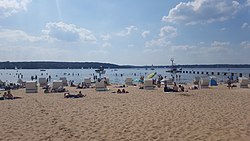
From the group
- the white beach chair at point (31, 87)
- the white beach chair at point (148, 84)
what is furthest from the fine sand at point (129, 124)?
the white beach chair at point (148, 84)

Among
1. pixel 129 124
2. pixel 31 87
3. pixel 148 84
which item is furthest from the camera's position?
pixel 148 84

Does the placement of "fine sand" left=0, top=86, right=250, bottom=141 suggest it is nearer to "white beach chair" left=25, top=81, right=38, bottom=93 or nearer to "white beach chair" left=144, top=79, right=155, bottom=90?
"white beach chair" left=25, top=81, right=38, bottom=93

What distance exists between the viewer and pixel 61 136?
25.3 feet

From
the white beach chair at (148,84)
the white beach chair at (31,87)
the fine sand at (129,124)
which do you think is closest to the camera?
the fine sand at (129,124)

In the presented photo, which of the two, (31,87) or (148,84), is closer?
(31,87)

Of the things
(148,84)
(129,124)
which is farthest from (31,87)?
(129,124)

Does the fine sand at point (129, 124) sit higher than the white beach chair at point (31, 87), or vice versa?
the white beach chair at point (31, 87)

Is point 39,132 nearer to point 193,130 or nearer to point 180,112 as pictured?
point 193,130

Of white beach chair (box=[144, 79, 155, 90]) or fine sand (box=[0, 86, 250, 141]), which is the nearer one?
fine sand (box=[0, 86, 250, 141])

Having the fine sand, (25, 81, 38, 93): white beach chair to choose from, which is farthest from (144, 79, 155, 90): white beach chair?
the fine sand

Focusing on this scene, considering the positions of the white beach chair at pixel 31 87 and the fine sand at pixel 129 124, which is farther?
the white beach chair at pixel 31 87

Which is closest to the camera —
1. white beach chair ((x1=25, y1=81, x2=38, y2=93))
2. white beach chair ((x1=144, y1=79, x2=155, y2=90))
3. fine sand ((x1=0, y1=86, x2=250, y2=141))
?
fine sand ((x1=0, y1=86, x2=250, y2=141))

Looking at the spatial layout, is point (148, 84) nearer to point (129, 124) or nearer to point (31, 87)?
point (31, 87)

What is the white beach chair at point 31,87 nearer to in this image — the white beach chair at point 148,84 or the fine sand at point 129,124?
the white beach chair at point 148,84
